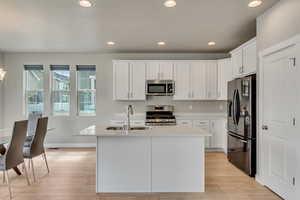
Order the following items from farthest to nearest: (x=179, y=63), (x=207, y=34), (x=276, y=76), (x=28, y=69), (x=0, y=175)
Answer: (x=28, y=69) → (x=179, y=63) → (x=207, y=34) → (x=0, y=175) → (x=276, y=76)

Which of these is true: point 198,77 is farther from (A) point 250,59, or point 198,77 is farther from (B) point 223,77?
(A) point 250,59

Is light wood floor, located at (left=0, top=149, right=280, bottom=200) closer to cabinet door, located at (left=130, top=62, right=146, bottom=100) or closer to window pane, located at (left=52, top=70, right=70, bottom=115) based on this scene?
window pane, located at (left=52, top=70, right=70, bottom=115)

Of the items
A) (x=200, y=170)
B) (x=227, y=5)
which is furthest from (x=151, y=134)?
(x=227, y=5)

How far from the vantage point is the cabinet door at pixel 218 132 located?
17.8 feet

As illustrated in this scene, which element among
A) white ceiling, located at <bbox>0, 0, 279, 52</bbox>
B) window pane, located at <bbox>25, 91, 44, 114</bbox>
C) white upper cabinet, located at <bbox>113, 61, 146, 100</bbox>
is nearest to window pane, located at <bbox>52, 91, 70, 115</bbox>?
window pane, located at <bbox>25, 91, 44, 114</bbox>

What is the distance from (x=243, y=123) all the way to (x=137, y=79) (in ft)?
9.31

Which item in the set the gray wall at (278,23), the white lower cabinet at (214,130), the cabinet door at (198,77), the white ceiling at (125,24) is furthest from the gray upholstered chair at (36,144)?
the gray wall at (278,23)

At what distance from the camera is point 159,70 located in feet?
18.2

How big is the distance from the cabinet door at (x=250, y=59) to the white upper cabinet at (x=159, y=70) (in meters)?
2.02

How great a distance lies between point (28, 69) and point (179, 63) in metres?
4.26

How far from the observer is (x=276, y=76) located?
2977mm

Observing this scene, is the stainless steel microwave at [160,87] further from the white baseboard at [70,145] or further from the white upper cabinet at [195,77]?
the white baseboard at [70,145]

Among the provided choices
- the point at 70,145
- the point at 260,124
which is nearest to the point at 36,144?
the point at 70,145

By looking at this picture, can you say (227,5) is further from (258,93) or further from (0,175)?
(0,175)
